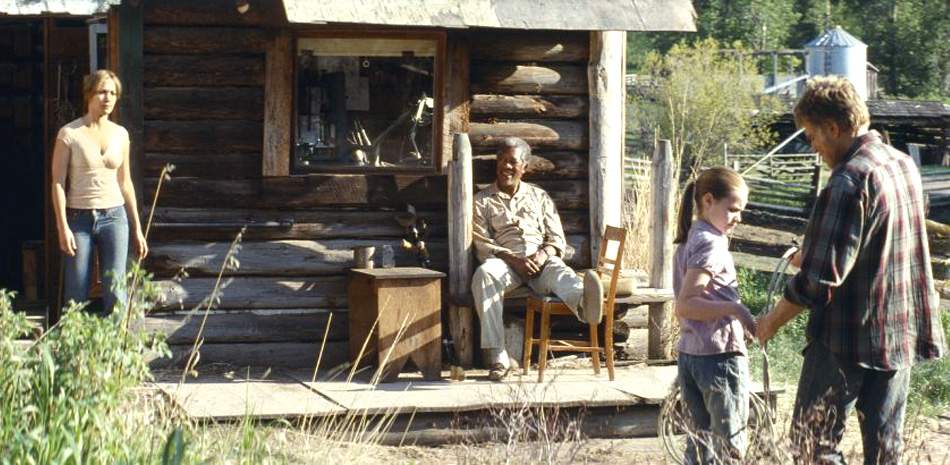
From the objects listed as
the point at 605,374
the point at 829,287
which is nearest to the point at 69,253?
the point at 605,374

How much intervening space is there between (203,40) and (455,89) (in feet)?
4.97

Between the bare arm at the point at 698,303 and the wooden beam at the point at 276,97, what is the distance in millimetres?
3921

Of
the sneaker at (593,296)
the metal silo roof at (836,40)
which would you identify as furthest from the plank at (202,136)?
the metal silo roof at (836,40)

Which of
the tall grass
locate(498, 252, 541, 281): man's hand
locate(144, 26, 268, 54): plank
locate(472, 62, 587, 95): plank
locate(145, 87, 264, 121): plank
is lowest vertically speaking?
the tall grass

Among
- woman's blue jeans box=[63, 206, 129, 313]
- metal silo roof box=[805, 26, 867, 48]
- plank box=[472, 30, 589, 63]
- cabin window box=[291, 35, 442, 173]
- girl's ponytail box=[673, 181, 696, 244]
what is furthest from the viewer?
metal silo roof box=[805, 26, 867, 48]

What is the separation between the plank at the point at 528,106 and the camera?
9.41 m

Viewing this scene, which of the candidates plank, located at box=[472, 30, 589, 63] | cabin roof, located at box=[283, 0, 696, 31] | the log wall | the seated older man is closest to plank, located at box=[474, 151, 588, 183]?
the log wall

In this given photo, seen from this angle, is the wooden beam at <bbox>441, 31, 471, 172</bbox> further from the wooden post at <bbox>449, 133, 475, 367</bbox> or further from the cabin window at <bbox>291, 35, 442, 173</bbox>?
the wooden post at <bbox>449, 133, 475, 367</bbox>

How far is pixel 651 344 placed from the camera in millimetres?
9609

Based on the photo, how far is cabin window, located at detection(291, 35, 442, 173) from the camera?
9234 mm

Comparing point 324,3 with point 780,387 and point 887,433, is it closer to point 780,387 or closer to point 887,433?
point 780,387

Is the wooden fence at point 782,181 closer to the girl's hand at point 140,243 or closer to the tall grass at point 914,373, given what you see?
the tall grass at point 914,373

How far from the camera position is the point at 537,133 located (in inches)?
374

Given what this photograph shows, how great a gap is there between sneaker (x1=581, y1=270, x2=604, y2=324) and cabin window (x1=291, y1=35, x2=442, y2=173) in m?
1.45
